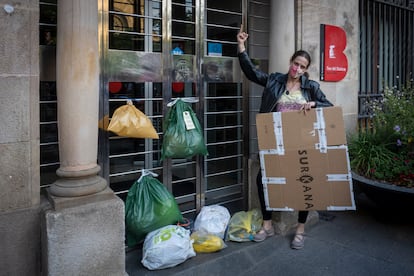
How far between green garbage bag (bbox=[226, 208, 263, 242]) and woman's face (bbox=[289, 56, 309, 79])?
1.60 meters

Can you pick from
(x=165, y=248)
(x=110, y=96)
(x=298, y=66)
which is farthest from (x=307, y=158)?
(x=110, y=96)

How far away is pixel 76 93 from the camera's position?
2.96 meters

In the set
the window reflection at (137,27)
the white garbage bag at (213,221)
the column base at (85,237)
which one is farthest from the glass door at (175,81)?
the column base at (85,237)

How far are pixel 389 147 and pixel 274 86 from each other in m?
2.16

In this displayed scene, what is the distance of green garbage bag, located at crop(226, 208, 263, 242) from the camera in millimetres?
4027

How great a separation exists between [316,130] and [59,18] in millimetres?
2395

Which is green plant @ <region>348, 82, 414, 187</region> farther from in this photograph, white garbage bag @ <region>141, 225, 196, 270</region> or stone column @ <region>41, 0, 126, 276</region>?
stone column @ <region>41, 0, 126, 276</region>

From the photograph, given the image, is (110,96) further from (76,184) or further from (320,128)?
(320,128)

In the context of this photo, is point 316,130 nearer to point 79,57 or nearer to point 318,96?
point 318,96

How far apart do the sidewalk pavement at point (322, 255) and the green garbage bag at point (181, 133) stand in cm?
102

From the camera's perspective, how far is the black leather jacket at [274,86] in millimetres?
3814

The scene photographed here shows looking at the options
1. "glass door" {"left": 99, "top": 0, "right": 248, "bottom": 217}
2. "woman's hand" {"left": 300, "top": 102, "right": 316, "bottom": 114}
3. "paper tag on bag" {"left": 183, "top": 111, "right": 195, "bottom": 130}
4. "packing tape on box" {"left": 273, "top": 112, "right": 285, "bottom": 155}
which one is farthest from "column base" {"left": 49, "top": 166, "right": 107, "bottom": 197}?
"woman's hand" {"left": 300, "top": 102, "right": 316, "bottom": 114}

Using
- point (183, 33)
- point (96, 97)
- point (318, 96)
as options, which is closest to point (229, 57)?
point (183, 33)

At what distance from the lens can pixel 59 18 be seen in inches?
116
